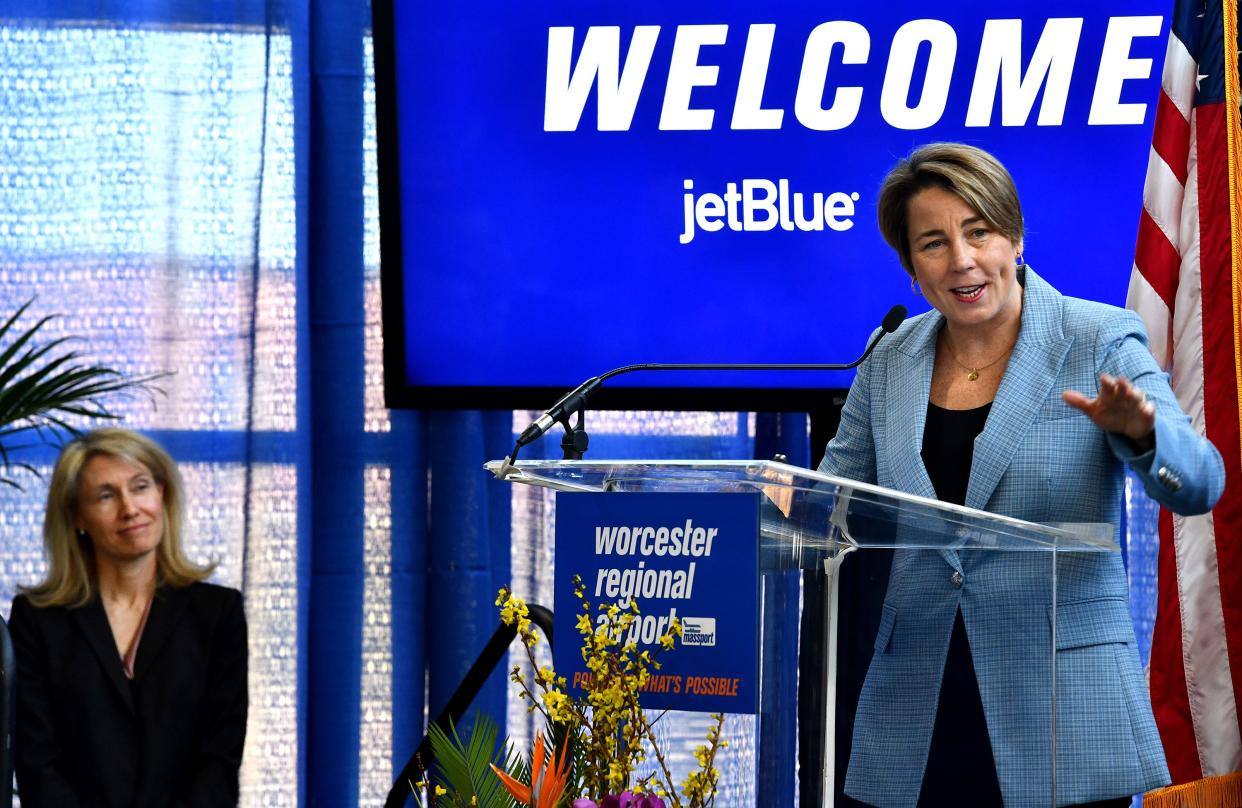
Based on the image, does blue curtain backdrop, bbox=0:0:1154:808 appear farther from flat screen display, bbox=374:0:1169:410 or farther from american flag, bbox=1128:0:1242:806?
american flag, bbox=1128:0:1242:806

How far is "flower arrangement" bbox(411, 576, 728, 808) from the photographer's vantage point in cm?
167

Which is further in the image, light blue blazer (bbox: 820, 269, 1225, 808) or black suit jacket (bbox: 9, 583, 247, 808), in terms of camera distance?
black suit jacket (bbox: 9, 583, 247, 808)

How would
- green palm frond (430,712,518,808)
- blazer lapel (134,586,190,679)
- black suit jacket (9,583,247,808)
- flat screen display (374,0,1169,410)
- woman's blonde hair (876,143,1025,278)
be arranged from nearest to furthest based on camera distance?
1. green palm frond (430,712,518,808)
2. woman's blonde hair (876,143,1025,278)
3. black suit jacket (9,583,247,808)
4. blazer lapel (134,586,190,679)
5. flat screen display (374,0,1169,410)

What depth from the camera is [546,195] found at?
3953 mm

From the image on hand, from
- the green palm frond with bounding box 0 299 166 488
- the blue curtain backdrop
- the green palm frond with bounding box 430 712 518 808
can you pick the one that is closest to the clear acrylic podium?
the green palm frond with bounding box 430 712 518 808

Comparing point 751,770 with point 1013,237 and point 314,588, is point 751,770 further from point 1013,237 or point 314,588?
point 314,588

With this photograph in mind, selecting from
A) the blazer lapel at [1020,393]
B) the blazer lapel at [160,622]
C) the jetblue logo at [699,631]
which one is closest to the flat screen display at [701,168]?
the blazer lapel at [160,622]

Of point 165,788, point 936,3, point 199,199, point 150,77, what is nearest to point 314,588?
point 165,788

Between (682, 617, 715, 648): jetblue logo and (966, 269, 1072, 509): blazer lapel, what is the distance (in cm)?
60

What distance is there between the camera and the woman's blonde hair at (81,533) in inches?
143

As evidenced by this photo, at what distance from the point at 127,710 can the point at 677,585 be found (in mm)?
2284

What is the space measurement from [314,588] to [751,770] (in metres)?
2.76

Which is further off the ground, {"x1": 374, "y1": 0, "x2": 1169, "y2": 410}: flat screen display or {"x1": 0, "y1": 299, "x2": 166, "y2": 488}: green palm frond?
{"x1": 374, "y1": 0, "x2": 1169, "y2": 410}: flat screen display

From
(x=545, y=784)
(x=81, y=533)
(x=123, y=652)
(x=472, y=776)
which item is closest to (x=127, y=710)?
(x=123, y=652)
